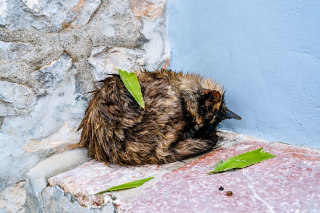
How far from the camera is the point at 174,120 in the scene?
129 centimetres

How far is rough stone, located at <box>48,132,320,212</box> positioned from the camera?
89 cm

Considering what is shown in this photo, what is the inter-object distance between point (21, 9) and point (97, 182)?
35.7 inches

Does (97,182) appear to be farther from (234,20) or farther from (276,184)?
(234,20)

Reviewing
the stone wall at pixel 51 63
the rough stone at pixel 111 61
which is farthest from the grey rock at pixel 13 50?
the rough stone at pixel 111 61

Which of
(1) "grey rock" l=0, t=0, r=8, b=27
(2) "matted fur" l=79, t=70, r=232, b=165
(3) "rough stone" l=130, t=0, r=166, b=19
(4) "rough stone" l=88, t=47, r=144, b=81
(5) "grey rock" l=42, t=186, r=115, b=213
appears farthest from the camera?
(3) "rough stone" l=130, t=0, r=166, b=19

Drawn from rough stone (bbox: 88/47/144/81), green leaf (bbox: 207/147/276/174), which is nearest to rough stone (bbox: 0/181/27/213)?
rough stone (bbox: 88/47/144/81)

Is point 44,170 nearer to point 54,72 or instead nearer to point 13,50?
point 54,72

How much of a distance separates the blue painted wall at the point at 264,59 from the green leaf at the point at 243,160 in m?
0.21

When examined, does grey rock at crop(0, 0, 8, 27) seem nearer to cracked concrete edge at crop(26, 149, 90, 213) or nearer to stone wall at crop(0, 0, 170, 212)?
stone wall at crop(0, 0, 170, 212)

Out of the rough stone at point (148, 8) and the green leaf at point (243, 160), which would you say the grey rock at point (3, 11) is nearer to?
the rough stone at point (148, 8)

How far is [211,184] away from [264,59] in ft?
2.24

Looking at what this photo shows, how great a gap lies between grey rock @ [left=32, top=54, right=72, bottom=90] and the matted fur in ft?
0.96

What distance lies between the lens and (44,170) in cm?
144

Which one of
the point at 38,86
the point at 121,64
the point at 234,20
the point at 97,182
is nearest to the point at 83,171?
the point at 97,182
